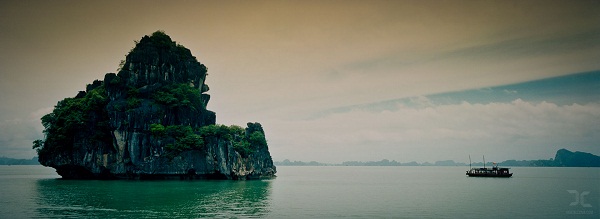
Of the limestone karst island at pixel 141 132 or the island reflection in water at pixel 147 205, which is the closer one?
the island reflection in water at pixel 147 205

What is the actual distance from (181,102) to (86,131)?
1652 cm

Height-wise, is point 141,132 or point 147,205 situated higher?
point 141,132

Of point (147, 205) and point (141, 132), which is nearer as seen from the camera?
point (147, 205)

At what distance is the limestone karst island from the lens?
6241cm

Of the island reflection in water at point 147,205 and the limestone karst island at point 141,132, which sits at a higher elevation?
the limestone karst island at point 141,132

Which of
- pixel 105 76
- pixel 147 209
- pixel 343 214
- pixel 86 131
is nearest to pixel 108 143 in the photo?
pixel 86 131

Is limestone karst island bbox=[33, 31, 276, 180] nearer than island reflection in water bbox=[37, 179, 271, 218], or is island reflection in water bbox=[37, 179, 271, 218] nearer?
island reflection in water bbox=[37, 179, 271, 218]

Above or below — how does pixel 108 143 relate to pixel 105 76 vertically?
below

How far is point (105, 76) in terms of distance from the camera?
6481cm

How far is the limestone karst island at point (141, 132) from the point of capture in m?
62.4

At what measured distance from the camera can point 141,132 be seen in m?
62.6

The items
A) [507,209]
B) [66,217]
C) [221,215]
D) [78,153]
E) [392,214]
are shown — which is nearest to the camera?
[66,217]

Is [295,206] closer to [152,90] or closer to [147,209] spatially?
[147,209]

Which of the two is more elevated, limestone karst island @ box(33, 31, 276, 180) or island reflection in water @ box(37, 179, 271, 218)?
limestone karst island @ box(33, 31, 276, 180)
